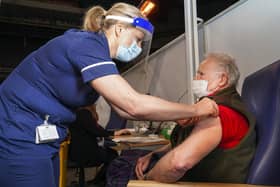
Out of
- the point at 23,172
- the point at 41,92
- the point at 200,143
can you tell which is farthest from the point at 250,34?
the point at 23,172

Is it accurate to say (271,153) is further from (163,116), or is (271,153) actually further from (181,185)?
(163,116)

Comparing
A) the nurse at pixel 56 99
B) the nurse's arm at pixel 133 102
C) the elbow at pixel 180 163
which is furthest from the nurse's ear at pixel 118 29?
the elbow at pixel 180 163

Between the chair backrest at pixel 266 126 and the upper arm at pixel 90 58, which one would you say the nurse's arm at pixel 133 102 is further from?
the chair backrest at pixel 266 126

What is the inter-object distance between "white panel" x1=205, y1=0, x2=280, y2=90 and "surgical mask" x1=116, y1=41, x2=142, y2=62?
1332 millimetres

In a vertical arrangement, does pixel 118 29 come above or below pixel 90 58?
above

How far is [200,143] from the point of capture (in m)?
1.18

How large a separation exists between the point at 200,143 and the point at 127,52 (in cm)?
49

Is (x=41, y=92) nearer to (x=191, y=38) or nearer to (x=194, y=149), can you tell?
(x=194, y=149)

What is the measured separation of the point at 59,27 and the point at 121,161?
4746 millimetres

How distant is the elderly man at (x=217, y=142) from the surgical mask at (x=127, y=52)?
0.36 metres

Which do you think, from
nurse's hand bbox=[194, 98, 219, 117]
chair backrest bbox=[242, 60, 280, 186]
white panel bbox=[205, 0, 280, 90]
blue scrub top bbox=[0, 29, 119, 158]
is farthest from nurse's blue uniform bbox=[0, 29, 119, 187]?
white panel bbox=[205, 0, 280, 90]

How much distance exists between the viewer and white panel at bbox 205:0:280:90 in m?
2.31

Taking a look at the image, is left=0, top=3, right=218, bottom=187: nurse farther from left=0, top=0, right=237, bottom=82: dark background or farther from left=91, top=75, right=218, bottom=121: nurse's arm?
left=0, top=0, right=237, bottom=82: dark background

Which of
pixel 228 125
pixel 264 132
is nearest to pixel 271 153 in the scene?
pixel 264 132
